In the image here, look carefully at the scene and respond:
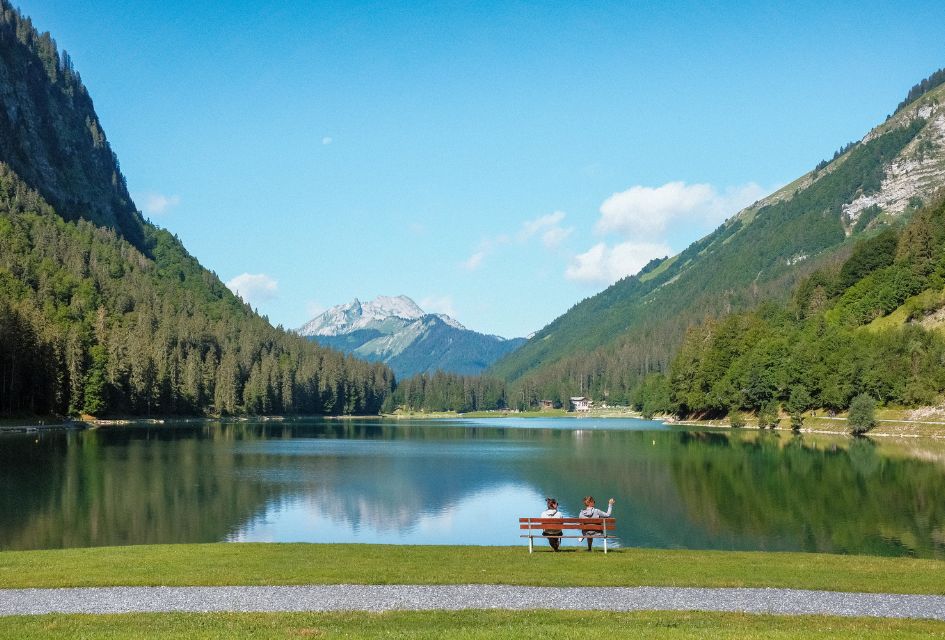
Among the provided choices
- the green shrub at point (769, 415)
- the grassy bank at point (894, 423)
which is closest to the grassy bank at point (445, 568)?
the grassy bank at point (894, 423)

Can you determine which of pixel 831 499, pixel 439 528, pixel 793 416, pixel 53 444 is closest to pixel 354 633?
pixel 439 528

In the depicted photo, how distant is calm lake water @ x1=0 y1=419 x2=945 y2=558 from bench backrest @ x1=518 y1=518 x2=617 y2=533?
768 centimetres

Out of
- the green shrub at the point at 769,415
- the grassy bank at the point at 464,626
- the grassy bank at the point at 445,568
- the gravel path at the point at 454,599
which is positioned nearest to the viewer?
the grassy bank at the point at 464,626

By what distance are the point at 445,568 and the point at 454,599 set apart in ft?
14.0

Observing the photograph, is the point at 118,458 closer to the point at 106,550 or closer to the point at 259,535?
the point at 259,535

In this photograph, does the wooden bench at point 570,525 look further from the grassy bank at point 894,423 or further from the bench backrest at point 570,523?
the grassy bank at point 894,423

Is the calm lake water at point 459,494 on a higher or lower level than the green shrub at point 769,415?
lower

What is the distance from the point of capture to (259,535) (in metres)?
37.9

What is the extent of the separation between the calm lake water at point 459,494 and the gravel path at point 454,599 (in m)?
14.3

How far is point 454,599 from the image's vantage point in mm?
20156

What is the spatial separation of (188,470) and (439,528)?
30329 millimetres

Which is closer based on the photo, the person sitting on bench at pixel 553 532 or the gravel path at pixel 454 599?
the gravel path at pixel 454 599

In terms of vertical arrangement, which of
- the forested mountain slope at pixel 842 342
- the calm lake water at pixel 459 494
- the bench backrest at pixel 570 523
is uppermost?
the forested mountain slope at pixel 842 342

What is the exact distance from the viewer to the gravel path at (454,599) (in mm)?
19250
